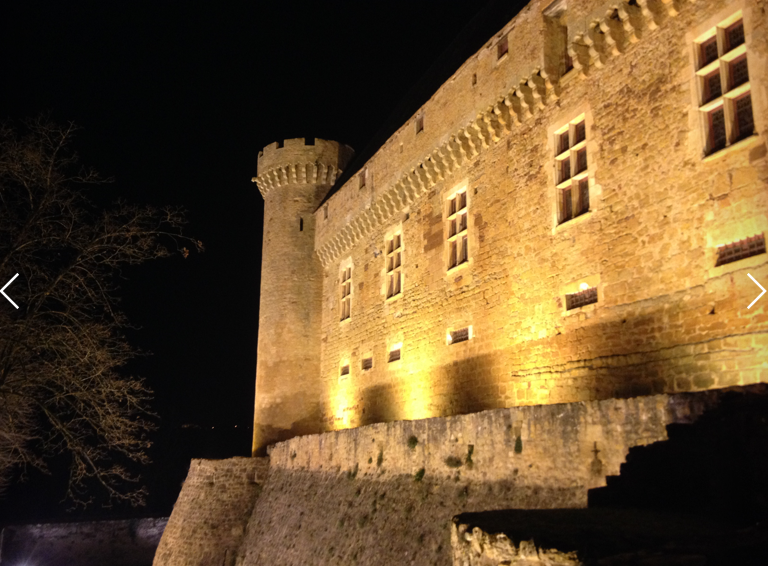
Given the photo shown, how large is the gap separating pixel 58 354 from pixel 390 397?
25.9ft

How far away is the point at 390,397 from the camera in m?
15.6

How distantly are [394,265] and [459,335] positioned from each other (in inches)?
141

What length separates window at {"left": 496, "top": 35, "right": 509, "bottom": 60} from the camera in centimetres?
1224

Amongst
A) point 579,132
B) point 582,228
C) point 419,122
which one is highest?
point 419,122

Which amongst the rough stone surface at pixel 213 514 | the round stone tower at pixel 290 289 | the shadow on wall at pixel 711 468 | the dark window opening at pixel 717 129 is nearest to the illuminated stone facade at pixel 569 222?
the dark window opening at pixel 717 129

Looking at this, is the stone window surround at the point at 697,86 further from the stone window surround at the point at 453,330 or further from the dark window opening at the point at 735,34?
the stone window surround at the point at 453,330

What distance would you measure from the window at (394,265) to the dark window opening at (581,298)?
5919 millimetres

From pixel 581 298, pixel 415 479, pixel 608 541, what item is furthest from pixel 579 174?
pixel 608 541

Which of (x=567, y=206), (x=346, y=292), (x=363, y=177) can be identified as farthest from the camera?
(x=346, y=292)

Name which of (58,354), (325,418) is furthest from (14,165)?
(325,418)

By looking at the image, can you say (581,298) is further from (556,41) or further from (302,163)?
(302,163)

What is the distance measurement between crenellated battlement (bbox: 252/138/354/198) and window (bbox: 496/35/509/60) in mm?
9774

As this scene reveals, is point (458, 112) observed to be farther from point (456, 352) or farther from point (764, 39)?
point (764, 39)

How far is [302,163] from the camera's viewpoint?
21.4m
